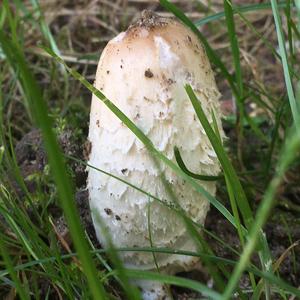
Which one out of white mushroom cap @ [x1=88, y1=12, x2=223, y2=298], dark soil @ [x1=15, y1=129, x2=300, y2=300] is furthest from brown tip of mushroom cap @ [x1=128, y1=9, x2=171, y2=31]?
dark soil @ [x1=15, y1=129, x2=300, y2=300]

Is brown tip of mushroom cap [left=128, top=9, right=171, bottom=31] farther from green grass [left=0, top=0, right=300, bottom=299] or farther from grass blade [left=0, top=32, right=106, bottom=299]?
grass blade [left=0, top=32, right=106, bottom=299]

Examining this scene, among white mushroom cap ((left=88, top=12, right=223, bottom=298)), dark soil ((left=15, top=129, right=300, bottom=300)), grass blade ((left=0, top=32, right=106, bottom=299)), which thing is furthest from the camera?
dark soil ((left=15, top=129, right=300, bottom=300))

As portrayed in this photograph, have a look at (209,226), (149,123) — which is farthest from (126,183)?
(209,226)

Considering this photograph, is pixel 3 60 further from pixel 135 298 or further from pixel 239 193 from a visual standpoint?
pixel 135 298

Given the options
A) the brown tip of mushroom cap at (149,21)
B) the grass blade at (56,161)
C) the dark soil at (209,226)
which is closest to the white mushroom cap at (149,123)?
the brown tip of mushroom cap at (149,21)

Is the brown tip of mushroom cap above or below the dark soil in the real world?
above

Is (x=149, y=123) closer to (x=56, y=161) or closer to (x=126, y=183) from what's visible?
(x=126, y=183)
